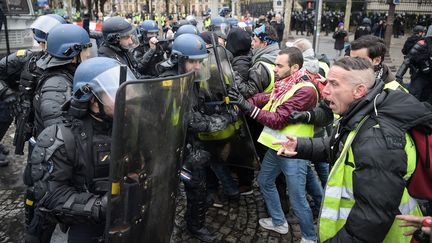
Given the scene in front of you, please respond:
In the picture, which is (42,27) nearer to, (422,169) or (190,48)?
(190,48)

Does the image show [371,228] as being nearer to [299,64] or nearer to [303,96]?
[303,96]

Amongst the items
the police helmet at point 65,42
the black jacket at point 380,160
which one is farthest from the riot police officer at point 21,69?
the black jacket at point 380,160

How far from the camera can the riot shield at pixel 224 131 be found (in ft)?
10.6

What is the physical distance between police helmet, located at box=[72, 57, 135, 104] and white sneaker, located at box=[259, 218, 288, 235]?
7.60 ft

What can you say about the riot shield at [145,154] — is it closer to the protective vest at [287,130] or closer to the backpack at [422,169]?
the backpack at [422,169]

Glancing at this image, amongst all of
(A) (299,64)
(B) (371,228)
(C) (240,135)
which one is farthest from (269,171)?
(B) (371,228)

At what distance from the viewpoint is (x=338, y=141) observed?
1973 millimetres

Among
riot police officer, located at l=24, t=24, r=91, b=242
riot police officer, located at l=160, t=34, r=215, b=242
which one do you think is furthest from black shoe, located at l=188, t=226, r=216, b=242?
riot police officer, located at l=24, t=24, r=91, b=242

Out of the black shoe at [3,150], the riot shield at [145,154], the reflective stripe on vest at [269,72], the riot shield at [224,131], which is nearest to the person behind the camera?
the riot shield at [145,154]

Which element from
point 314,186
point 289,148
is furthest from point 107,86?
point 314,186

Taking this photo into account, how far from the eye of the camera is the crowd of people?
1.70 metres

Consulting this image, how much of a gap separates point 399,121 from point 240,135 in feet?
6.50

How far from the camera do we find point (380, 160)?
1633mm

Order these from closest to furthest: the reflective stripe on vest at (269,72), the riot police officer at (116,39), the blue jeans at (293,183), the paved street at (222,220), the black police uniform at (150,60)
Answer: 1. the blue jeans at (293,183)
2. the paved street at (222,220)
3. the reflective stripe on vest at (269,72)
4. the riot police officer at (116,39)
5. the black police uniform at (150,60)
